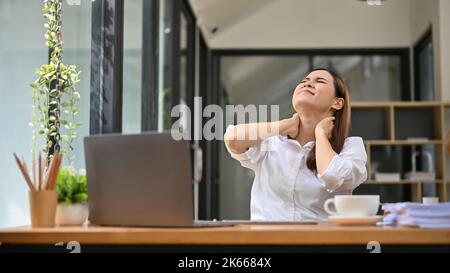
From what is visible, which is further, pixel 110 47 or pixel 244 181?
pixel 244 181

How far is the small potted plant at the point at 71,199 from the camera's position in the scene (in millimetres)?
1670

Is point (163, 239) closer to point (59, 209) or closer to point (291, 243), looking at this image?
point (291, 243)

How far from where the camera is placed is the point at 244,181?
7.83 metres

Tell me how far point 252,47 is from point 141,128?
3.87m

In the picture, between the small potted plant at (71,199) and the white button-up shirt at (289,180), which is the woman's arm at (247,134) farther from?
the small potted plant at (71,199)

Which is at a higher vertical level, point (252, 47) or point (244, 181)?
point (252, 47)

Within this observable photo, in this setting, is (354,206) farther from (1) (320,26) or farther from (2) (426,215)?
(1) (320,26)

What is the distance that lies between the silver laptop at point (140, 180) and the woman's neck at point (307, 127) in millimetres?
906

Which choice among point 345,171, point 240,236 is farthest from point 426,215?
point 345,171

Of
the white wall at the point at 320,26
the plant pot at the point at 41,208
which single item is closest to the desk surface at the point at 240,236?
the plant pot at the point at 41,208

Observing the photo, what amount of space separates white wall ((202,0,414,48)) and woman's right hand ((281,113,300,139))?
17.5 feet

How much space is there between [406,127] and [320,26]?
1.76 meters

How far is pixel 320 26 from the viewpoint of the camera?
769cm
